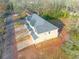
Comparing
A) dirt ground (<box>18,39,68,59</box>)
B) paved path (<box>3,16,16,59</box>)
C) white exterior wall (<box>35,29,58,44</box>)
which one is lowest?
paved path (<box>3,16,16,59</box>)

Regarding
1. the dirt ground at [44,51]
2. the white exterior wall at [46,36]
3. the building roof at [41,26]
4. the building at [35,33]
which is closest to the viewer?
the dirt ground at [44,51]

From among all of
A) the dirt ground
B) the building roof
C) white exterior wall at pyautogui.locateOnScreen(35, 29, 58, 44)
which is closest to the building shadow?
white exterior wall at pyautogui.locateOnScreen(35, 29, 58, 44)

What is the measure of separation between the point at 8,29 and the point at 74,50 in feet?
35.8

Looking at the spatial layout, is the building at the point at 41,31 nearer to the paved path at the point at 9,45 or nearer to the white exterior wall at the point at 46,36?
the white exterior wall at the point at 46,36

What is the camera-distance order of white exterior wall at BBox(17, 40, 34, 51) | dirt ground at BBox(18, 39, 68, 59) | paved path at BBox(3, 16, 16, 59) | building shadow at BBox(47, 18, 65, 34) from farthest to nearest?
building shadow at BBox(47, 18, 65, 34) → white exterior wall at BBox(17, 40, 34, 51) → paved path at BBox(3, 16, 16, 59) → dirt ground at BBox(18, 39, 68, 59)

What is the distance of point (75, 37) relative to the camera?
68.5ft

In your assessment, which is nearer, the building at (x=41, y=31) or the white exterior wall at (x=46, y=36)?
the building at (x=41, y=31)

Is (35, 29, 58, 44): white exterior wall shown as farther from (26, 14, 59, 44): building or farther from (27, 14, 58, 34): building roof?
(27, 14, 58, 34): building roof

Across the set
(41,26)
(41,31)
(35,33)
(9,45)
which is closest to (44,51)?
(41,31)

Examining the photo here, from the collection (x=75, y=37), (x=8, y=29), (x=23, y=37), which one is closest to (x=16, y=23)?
(x=8, y=29)

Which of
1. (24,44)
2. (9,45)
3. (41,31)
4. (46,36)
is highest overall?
(41,31)

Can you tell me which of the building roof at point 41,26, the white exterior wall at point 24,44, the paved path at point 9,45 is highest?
the building roof at point 41,26

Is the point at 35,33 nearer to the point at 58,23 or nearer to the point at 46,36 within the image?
the point at 46,36

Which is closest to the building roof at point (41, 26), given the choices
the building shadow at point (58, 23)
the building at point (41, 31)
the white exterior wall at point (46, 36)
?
the building at point (41, 31)
